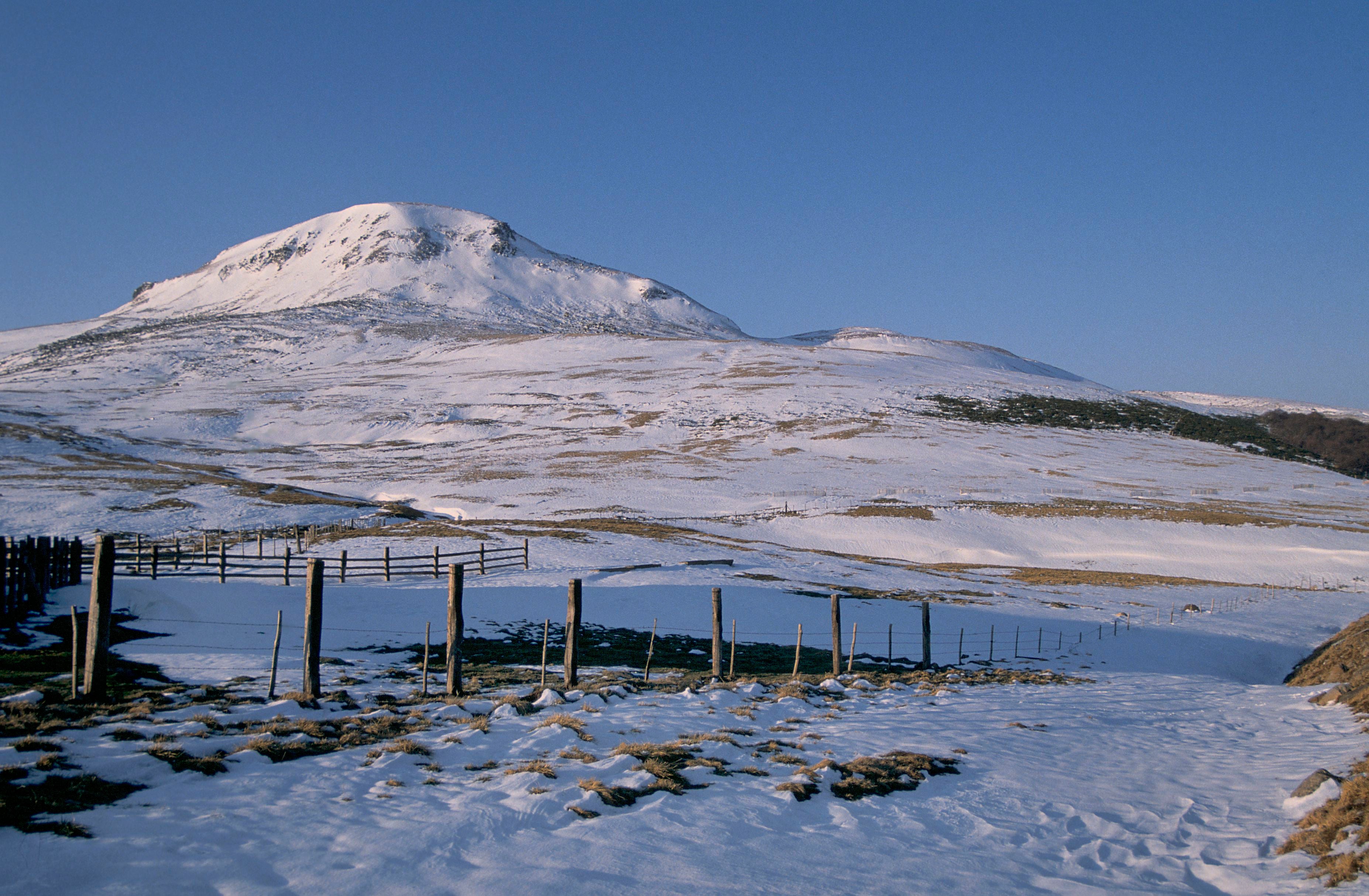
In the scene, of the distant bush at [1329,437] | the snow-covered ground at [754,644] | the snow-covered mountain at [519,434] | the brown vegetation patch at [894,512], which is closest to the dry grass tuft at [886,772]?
the snow-covered ground at [754,644]

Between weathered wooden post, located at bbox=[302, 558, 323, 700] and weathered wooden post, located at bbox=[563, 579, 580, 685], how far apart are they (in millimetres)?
4372

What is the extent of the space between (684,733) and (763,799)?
2745 millimetres

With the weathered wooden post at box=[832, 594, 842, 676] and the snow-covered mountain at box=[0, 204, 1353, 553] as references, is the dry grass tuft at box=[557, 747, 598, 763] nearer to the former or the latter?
the weathered wooden post at box=[832, 594, 842, 676]

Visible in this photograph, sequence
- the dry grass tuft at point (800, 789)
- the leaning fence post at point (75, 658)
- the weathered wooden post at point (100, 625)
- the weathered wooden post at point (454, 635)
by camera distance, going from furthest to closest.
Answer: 1. the weathered wooden post at point (454, 635)
2. the leaning fence post at point (75, 658)
3. the weathered wooden post at point (100, 625)
4. the dry grass tuft at point (800, 789)

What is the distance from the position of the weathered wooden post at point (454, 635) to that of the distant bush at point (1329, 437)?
115 m

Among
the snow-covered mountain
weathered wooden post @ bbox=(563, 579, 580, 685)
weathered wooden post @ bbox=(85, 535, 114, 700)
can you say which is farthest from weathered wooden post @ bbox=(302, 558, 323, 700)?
the snow-covered mountain

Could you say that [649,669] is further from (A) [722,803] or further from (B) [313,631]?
(A) [722,803]

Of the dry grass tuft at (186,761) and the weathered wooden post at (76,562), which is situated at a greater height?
the dry grass tuft at (186,761)

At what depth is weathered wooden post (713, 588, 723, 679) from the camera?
17.7 metres

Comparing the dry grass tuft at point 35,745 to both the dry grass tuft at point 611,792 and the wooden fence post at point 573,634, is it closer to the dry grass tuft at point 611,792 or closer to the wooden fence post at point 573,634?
the dry grass tuft at point 611,792

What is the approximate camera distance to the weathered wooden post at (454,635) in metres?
14.0

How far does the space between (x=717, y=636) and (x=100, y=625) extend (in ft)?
38.4

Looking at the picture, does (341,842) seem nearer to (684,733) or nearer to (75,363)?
(684,733)

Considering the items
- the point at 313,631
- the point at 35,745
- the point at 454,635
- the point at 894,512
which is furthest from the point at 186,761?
the point at 894,512
